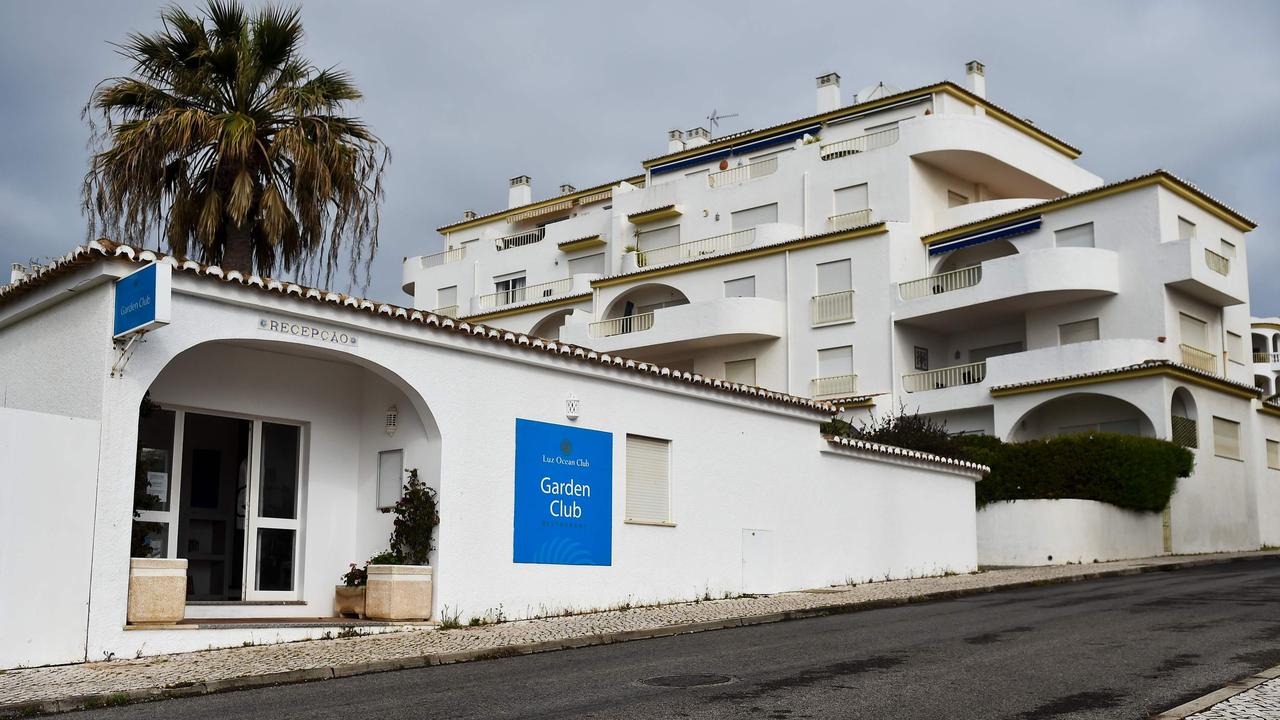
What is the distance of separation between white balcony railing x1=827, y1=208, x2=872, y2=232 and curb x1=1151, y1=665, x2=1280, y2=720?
104ft

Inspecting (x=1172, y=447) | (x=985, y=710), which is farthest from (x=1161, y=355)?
(x=985, y=710)

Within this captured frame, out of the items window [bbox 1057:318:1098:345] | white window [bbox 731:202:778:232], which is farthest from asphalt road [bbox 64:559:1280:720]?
white window [bbox 731:202:778:232]

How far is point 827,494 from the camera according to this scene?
21.3 metres

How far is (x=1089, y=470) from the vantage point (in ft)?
99.0

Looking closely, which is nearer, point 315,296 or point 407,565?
point 315,296

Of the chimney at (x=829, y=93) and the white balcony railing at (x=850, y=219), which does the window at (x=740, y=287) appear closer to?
the white balcony railing at (x=850, y=219)

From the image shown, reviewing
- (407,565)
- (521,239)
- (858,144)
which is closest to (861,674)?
(407,565)

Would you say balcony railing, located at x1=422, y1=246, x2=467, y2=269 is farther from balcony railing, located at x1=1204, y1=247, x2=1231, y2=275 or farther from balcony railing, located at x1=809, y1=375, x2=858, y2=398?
balcony railing, located at x1=1204, y1=247, x2=1231, y2=275

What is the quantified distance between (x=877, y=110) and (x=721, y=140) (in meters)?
6.63

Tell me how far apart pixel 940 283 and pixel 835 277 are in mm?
3730

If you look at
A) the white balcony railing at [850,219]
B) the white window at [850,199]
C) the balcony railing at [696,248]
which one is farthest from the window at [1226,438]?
the balcony railing at [696,248]

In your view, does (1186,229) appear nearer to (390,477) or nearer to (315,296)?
(390,477)

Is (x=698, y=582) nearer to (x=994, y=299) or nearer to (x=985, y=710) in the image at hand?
(x=985, y=710)

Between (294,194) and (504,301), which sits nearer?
(294,194)
